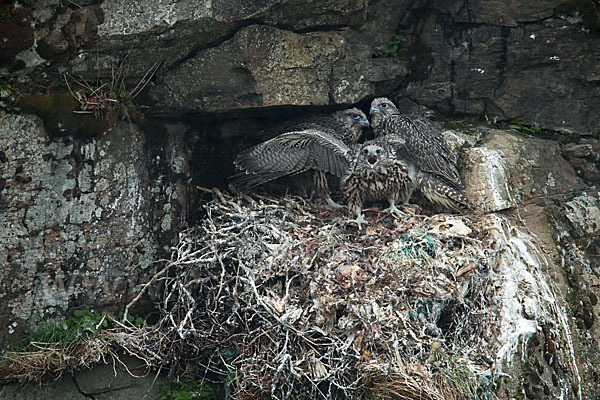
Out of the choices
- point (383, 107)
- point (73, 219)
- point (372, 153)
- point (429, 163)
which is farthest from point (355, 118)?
point (73, 219)

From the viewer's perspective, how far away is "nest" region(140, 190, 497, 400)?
4543mm

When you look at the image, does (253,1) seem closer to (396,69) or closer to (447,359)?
(396,69)

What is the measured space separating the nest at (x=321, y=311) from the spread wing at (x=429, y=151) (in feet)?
1.28

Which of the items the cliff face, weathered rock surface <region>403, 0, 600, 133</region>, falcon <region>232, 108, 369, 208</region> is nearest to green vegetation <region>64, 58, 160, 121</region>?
the cliff face

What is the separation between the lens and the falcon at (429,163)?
562 cm

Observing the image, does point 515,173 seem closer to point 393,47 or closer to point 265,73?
point 393,47

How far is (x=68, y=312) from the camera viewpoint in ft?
17.1

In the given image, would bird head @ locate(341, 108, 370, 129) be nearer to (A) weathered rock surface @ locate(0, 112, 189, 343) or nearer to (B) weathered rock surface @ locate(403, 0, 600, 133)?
(B) weathered rock surface @ locate(403, 0, 600, 133)

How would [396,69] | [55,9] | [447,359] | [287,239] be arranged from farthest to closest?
[396,69] < [287,239] < [55,9] < [447,359]

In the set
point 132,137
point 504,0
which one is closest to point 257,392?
point 132,137

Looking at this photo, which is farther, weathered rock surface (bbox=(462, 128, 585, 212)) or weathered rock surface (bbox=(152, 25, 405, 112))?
weathered rock surface (bbox=(462, 128, 585, 212))

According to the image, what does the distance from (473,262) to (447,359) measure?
0.86 m

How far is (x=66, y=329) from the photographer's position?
511cm

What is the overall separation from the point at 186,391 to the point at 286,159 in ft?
6.92
